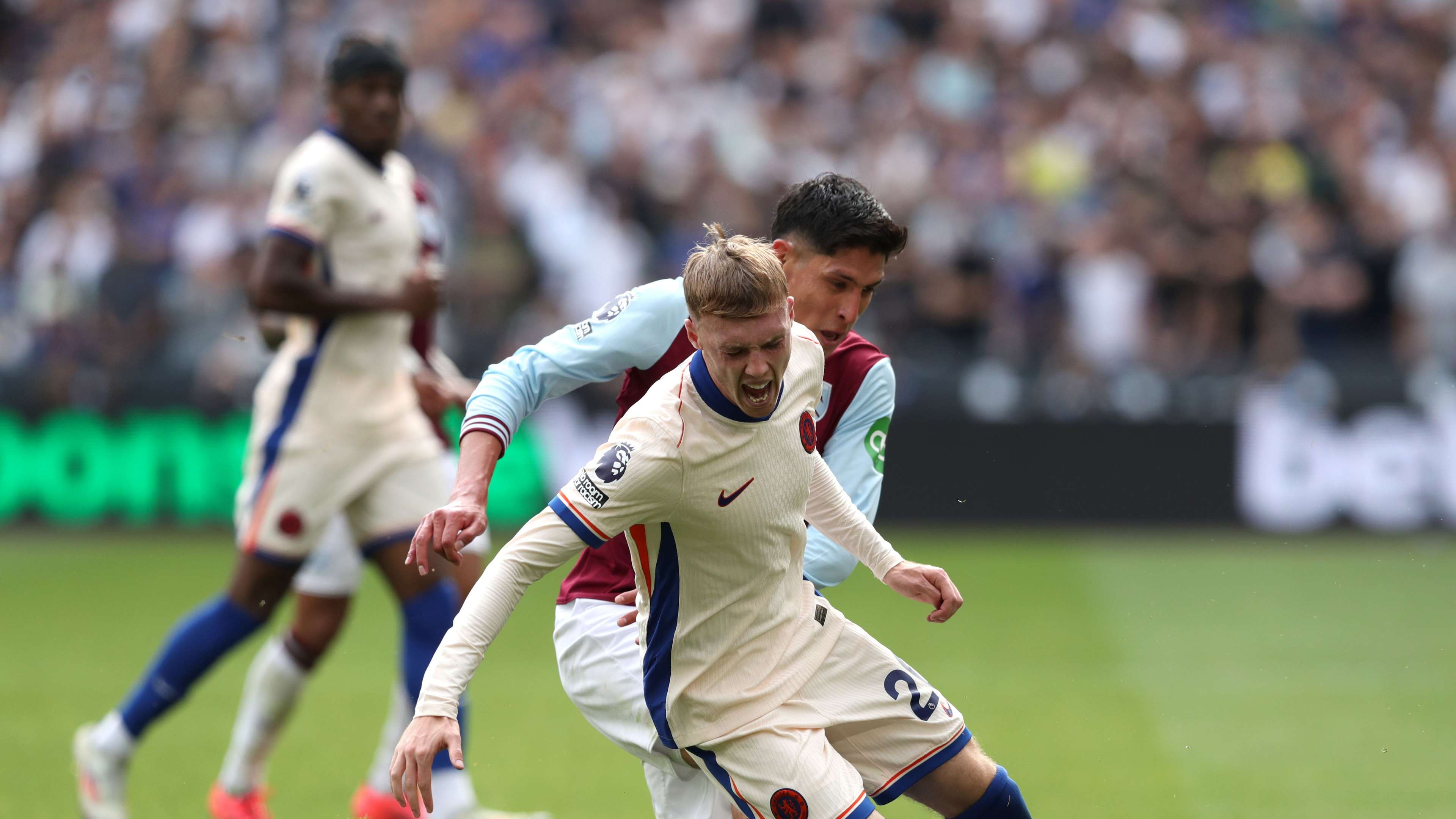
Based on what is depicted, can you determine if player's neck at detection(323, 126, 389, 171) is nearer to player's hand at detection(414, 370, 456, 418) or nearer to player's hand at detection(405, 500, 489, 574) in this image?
player's hand at detection(414, 370, 456, 418)

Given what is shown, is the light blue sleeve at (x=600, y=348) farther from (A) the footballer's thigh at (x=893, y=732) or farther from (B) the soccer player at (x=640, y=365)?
(A) the footballer's thigh at (x=893, y=732)

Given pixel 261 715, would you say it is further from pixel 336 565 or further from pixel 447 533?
pixel 447 533

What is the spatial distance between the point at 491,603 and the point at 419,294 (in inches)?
99.2

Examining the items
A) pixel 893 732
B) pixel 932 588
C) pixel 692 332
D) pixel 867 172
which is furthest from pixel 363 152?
pixel 867 172

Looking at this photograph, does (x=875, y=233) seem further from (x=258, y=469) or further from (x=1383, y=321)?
(x=1383, y=321)

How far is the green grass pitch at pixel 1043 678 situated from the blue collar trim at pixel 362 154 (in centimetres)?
225

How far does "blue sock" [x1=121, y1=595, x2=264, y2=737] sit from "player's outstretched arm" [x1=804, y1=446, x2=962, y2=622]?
8.33 feet

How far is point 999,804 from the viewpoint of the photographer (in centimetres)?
389

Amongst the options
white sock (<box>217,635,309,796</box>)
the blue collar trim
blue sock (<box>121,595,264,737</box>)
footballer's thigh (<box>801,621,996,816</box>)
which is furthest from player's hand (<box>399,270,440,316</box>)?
footballer's thigh (<box>801,621,996,816</box>)

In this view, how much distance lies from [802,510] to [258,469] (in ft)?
8.99

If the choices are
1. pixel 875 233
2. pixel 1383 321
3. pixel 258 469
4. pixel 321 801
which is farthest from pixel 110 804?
pixel 1383 321

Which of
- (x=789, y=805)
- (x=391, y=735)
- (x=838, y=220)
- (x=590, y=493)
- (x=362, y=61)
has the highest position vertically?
(x=362, y=61)

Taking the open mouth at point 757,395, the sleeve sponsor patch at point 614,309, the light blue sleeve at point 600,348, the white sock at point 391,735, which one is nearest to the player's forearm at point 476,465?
the light blue sleeve at point 600,348

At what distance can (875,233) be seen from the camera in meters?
3.92
